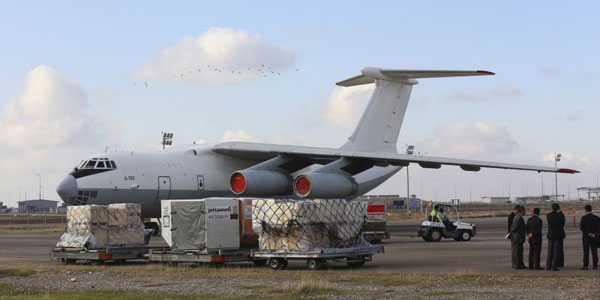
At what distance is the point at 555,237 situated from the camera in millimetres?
16391

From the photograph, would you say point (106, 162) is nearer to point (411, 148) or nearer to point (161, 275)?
point (161, 275)

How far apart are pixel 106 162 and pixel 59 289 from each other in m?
15.0

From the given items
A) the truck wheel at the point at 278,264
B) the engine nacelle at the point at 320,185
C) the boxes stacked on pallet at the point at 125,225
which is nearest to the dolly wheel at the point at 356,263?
the truck wheel at the point at 278,264

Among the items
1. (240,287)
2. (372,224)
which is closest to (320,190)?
(372,224)

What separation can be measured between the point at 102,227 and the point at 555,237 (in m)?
10.7

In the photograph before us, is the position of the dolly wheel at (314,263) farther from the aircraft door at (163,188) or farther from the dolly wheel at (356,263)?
the aircraft door at (163,188)

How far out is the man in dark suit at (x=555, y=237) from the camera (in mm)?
16141

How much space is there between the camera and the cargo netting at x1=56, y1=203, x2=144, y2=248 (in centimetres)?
2030

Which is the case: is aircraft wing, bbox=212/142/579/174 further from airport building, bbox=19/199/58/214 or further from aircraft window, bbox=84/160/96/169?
airport building, bbox=19/199/58/214

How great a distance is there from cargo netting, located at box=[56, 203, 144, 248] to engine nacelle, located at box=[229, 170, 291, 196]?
27.0 ft

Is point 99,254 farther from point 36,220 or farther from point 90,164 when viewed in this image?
point 36,220

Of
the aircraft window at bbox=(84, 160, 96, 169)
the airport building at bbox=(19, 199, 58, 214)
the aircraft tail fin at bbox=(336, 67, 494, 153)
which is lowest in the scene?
the airport building at bbox=(19, 199, 58, 214)

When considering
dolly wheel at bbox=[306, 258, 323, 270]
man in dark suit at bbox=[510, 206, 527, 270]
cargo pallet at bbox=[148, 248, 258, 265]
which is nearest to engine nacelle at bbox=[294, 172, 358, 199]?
cargo pallet at bbox=[148, 248, 258, 265]

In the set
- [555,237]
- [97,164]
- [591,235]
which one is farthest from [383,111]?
[591,235]
